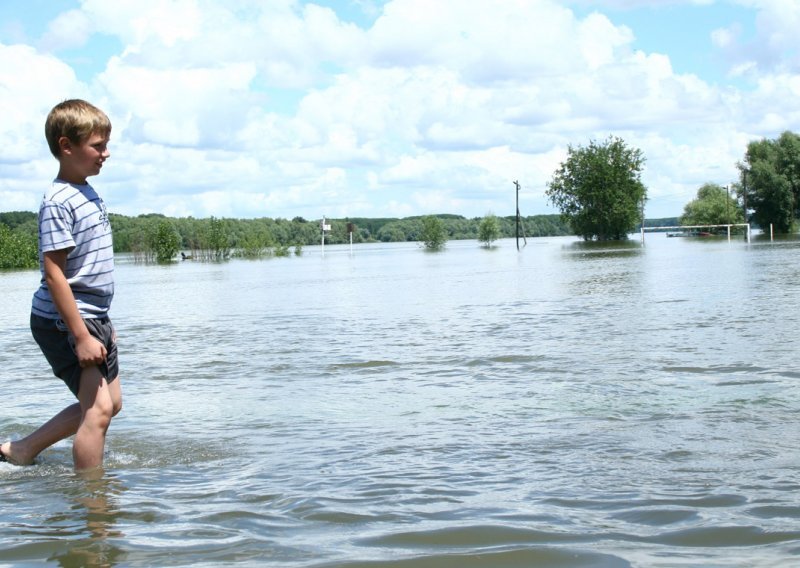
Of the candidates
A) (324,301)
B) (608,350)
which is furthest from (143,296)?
(608,350)

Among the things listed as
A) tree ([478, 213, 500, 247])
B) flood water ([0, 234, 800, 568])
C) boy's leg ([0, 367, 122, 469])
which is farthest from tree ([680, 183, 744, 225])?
boy's leg ([0, 367, 122, 469])

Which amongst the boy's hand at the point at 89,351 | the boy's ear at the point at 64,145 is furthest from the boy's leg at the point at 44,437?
the boy's ear at the point at 64,145

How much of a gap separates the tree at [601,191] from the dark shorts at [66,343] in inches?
3946

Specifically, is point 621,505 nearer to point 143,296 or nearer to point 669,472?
point 669,472

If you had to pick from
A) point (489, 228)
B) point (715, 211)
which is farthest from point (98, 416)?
point (715, 211)

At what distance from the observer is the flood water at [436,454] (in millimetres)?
3537

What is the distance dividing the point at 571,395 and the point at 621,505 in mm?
3037

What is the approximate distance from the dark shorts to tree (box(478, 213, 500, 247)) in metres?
102

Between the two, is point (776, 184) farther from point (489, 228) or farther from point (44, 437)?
point (44, 437)

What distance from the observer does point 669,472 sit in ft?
14.7

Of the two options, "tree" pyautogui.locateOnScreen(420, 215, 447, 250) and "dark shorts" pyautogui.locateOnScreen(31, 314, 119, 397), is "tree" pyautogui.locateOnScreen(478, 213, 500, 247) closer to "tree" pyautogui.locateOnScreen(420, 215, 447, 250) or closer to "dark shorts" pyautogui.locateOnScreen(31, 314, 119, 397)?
"tree" pyautogui.locateOnScreen(420, 215, 447, 250)

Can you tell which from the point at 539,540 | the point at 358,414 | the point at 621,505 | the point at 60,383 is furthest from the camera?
the point at 60,383

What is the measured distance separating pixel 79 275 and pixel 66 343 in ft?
1.22

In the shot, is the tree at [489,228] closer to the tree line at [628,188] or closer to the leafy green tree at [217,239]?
the tree line at [628,188]
